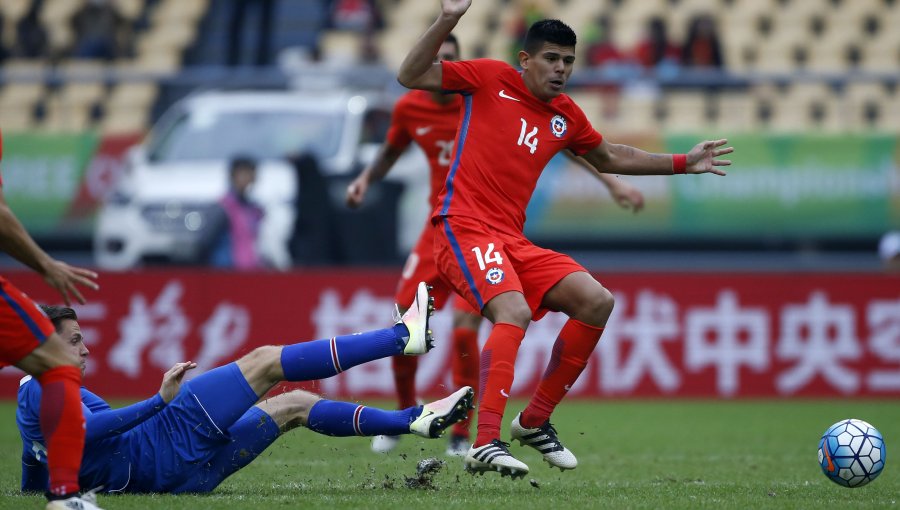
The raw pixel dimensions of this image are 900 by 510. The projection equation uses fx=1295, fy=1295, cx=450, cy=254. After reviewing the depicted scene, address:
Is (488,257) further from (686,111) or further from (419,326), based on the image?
(686,111)

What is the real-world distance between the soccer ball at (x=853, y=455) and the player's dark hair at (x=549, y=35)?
2.68 meters

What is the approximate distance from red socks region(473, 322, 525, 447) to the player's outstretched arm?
7.08ft

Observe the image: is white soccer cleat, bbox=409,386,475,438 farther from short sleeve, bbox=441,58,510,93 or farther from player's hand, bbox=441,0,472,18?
player's hand, bbox=441,0,472,18

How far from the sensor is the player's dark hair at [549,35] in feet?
24.0

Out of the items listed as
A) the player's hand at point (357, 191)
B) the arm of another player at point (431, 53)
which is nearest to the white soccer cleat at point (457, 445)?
the player's hand at point (357, 191)

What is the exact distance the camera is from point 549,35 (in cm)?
732

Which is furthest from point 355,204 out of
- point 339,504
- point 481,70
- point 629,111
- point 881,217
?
point 881,217

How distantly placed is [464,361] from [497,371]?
92.9 inches

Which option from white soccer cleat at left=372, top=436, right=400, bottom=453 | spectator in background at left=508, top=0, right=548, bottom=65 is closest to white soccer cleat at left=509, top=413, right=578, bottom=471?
white soccer cleat at left=372, top=436, right=400, bottom=453

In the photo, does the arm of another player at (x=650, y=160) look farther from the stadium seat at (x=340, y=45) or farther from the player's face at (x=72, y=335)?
the stadium seat at (x=340, y=45)

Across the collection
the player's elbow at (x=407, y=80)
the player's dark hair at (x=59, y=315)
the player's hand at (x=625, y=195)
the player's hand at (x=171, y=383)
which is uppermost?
the player's elbow at (x=407, y=80)

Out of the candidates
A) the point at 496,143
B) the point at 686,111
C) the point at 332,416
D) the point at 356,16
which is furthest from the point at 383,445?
the point at 356,16

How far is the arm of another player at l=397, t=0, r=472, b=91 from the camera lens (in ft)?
22.6

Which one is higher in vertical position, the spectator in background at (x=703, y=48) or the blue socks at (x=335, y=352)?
the spectator in background at (x=703, y=48)
